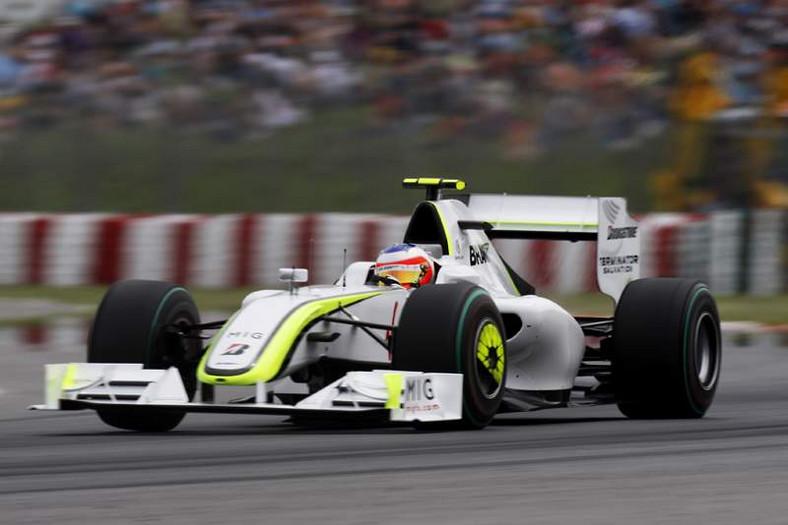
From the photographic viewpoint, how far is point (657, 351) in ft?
27.7

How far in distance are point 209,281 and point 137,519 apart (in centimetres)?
1172

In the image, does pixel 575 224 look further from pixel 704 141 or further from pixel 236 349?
pixel 704 141

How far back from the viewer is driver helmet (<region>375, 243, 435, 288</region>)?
8.23 m

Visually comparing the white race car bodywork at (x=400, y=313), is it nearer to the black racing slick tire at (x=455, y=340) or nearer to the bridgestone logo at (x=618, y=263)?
the bridgestone logo at (x=618, y=263)

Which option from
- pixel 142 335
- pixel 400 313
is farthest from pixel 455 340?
pixel 142 335

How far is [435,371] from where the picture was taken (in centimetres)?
717

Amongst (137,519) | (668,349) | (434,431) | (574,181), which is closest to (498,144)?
(574,181)

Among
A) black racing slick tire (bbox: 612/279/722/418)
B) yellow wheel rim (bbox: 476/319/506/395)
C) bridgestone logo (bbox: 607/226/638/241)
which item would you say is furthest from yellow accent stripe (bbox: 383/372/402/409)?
bridgestone logo (bbox: 607/226/638/241)

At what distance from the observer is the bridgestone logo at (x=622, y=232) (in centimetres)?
937

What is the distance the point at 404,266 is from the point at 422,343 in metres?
1.08

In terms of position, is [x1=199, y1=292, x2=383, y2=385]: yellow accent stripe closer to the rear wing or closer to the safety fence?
the rear wing

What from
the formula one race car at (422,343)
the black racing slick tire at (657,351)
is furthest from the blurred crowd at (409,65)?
the black racing slick tire at (657,351)

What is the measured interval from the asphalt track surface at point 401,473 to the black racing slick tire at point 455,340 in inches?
7.3

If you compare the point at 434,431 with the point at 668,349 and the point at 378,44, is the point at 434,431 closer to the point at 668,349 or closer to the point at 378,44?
the point at 668,349
